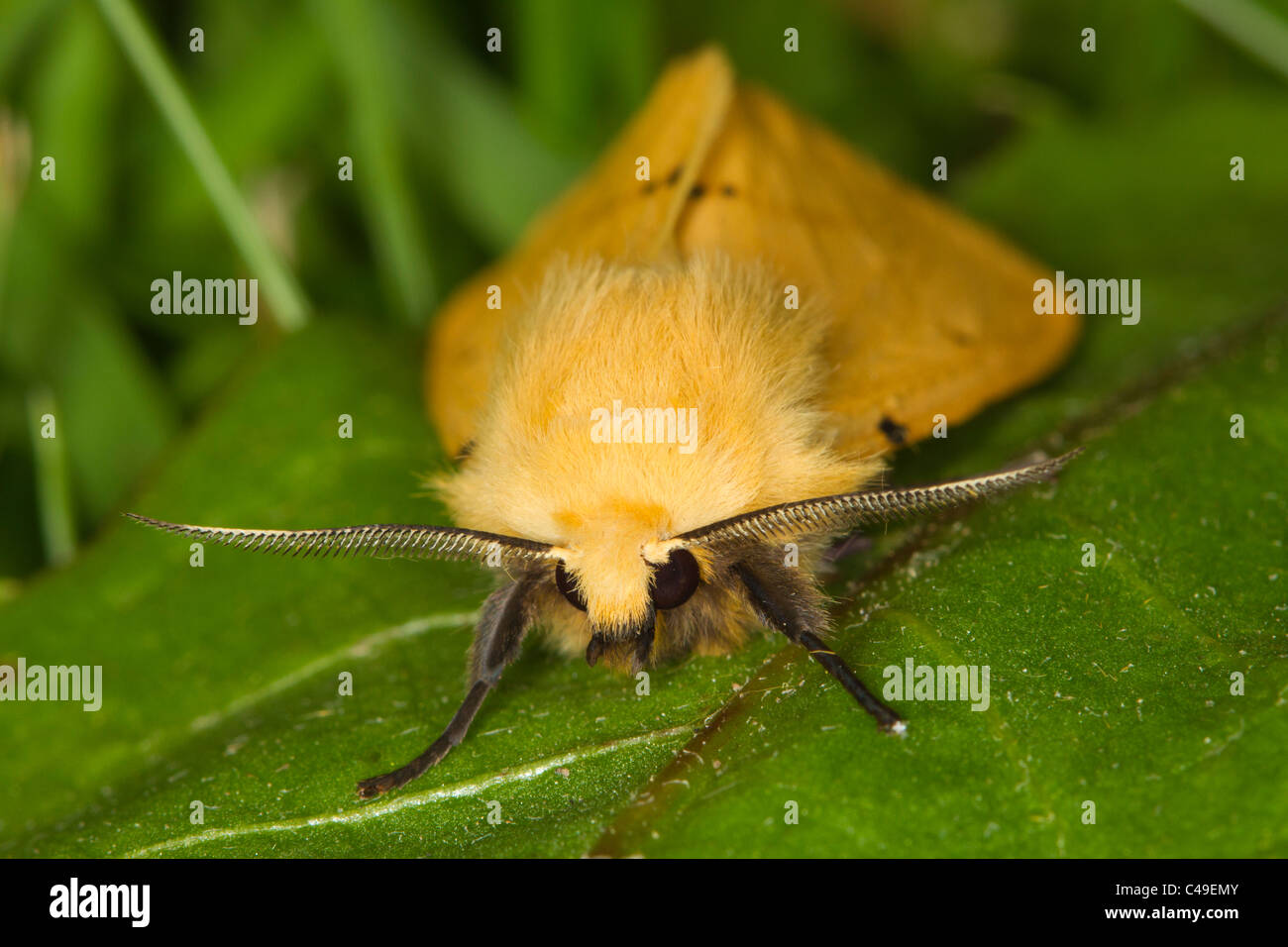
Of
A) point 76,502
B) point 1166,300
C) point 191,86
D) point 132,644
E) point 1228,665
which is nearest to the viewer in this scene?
point 1228,665

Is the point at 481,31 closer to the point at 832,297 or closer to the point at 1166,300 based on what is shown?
the point at 832,297

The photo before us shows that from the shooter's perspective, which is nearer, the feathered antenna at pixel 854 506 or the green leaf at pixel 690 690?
the green leaf at pixel 690 690

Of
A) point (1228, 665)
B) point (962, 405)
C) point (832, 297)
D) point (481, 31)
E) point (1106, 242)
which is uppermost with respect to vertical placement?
point (481, 31)

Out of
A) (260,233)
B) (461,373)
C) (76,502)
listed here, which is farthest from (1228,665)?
(76,502)

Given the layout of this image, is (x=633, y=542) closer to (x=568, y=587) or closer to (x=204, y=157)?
(x=568, y=587)

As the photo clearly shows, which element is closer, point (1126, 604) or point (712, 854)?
point (712, 854)

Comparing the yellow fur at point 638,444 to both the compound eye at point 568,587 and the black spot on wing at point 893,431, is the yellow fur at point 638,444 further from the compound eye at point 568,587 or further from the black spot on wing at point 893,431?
the black spot on wing at point 893,431

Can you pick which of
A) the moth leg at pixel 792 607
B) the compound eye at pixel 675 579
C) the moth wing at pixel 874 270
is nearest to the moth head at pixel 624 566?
the compound eye at pixel 675 579
